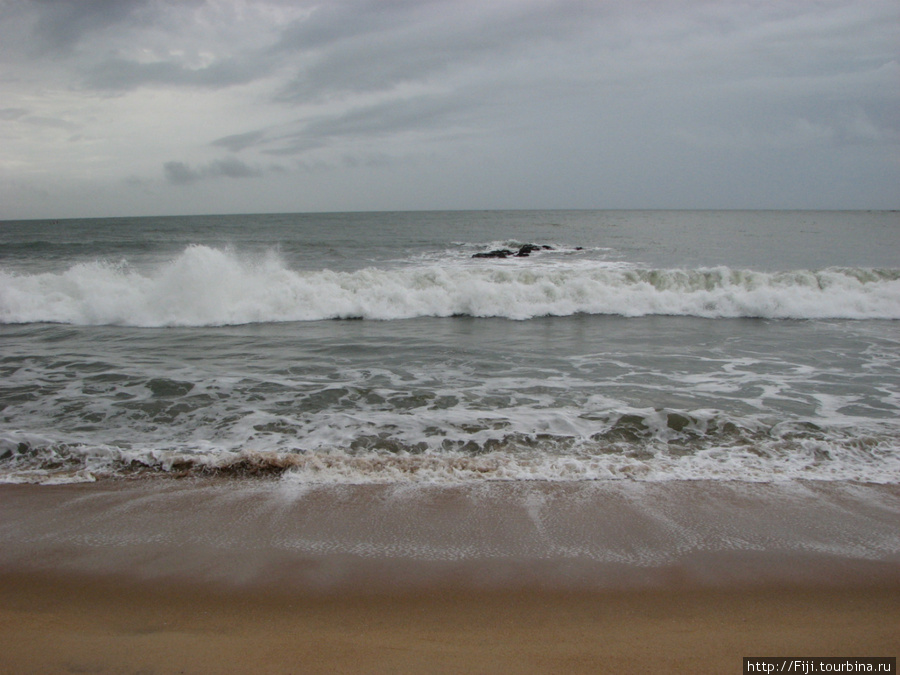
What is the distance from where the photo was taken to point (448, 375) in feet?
25.9

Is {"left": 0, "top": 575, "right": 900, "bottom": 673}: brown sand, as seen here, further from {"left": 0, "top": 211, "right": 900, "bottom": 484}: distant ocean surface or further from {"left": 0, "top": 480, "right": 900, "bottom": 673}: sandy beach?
{"left": 0, "top": 211, "right": 900, "bottom": 484}: distant ocean surface

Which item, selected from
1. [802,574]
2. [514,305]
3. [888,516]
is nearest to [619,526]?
[802,574]

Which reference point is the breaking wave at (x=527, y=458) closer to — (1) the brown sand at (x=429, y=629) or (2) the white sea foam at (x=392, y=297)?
(1) the brown sand at (x=429, y=629)

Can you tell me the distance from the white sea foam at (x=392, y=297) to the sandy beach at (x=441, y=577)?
926 centimetres

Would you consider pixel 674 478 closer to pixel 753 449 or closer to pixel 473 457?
pixel 753 449

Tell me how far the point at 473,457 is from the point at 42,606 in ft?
10.4

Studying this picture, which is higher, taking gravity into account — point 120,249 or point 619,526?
point 120,249

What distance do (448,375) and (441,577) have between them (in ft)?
15.7

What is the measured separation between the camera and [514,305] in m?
13.7

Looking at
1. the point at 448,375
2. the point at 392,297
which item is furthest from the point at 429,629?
the point at 392,297

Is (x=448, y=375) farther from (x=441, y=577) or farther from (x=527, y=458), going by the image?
(x=441, y=577)

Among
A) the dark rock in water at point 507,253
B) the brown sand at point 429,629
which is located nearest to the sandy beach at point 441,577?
the brown sand at point 429,629

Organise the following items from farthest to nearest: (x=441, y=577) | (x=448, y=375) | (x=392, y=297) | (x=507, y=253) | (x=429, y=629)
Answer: (x=507, y=253) < (x=392, y=297) < (x=448, y=375) < (x=441, y=577) < (x=429, y=629)

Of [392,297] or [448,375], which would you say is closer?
[448,375]
